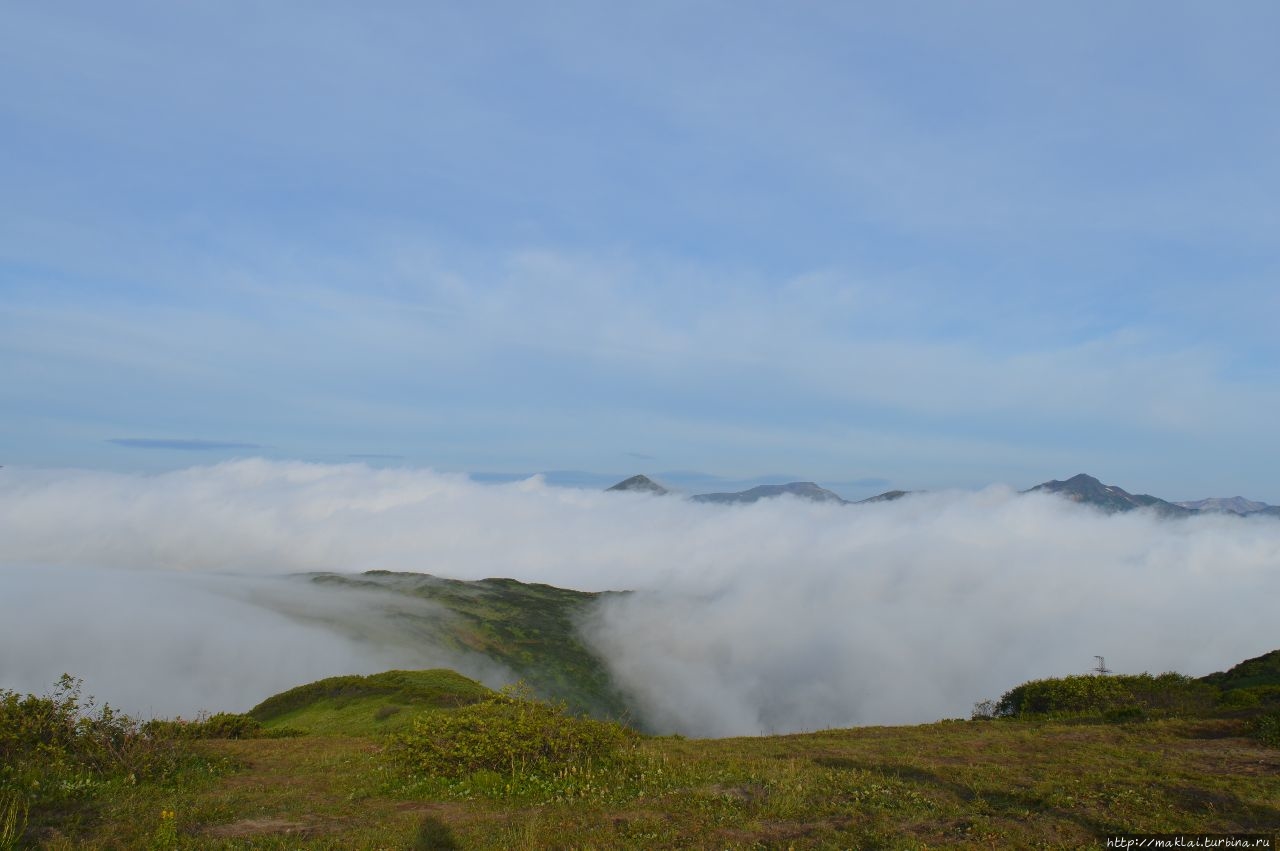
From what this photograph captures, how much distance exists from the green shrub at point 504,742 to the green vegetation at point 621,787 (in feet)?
0.21

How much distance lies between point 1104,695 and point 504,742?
1444 inches

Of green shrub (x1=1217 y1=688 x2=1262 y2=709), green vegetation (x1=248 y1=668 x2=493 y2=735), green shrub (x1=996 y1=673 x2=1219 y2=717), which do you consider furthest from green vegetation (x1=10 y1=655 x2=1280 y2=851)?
green vegetation (x1=248 y1=668 x2=493 y2=735)

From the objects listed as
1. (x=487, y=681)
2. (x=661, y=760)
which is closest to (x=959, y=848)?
(x=661, y=760)

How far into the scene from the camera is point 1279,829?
12.6 meters

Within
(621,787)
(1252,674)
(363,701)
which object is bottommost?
(363,701)

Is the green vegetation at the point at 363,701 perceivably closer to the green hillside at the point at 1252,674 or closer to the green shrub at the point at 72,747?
the green shrub at the point at 72,747

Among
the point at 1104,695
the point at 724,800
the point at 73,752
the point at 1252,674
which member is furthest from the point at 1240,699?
the point at 73,752

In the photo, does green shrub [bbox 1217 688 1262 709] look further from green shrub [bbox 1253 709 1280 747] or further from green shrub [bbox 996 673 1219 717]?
green shrub [bbox 1253 709 1280 747]

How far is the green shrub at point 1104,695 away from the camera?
114ft

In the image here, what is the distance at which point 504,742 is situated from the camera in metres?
19.4

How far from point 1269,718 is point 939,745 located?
10.8 m

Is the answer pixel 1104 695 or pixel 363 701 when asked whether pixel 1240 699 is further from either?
pixel 363 701

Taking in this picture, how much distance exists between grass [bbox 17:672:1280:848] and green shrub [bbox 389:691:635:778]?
30 cm

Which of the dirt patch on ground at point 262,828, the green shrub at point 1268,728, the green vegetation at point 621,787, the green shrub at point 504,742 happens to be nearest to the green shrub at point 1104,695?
the green vegetation at point 621,787
